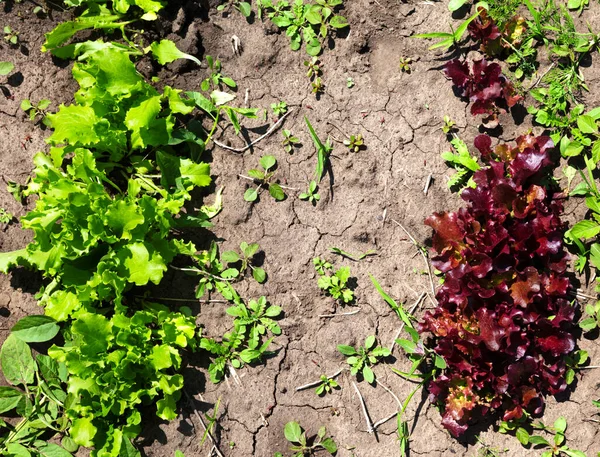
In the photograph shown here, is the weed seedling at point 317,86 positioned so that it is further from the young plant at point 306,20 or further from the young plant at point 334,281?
the young plant at point 334,281

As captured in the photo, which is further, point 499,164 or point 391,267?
point 391,267

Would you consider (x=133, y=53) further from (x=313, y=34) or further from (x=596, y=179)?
(x=596, y=179)

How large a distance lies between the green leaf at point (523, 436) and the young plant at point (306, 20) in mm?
2528

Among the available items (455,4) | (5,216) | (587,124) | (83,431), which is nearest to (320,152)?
(455,4)

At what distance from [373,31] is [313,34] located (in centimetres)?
36

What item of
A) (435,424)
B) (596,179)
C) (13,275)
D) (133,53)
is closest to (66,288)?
(13,275)

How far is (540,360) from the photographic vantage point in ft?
11.3

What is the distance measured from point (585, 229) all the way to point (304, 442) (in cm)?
203

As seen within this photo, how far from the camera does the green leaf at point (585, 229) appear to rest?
3.47 meters

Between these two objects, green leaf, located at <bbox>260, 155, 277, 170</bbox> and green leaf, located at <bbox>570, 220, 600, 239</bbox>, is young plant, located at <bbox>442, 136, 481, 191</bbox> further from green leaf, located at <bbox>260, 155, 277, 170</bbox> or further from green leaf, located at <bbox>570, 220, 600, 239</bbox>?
green leaf, located at <bbox>260, 155, 277, 170</bbox>

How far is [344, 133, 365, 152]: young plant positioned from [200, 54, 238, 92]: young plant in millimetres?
770

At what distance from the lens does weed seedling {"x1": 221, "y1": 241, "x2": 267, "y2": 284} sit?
11.9 feet

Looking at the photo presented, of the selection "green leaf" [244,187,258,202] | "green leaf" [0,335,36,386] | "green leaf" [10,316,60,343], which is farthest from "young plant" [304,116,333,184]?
"green leaf" [0,335,36,386]

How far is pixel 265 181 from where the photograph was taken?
3682 millimetres
